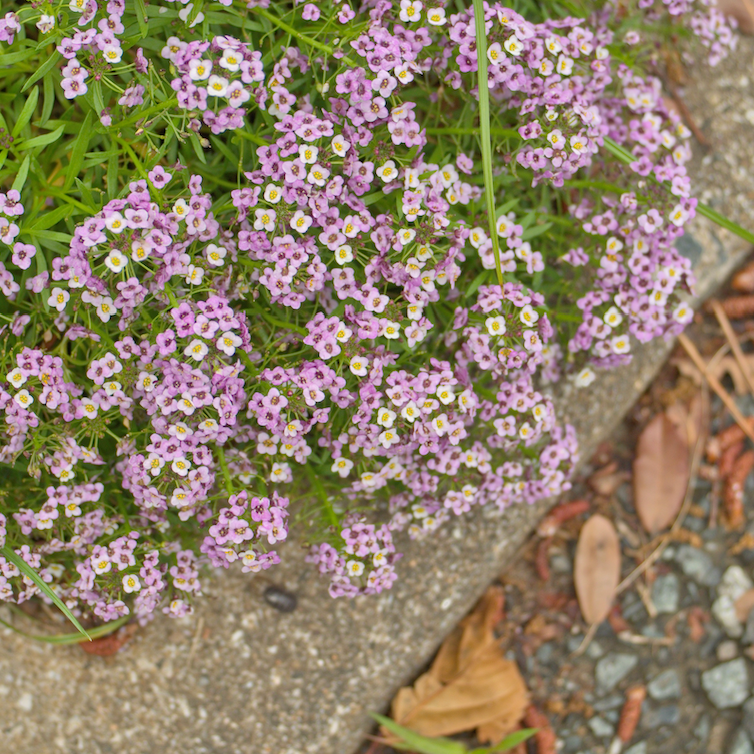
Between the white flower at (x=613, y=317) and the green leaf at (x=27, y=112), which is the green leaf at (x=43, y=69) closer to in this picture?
the green leaf at (x=27, y=112)

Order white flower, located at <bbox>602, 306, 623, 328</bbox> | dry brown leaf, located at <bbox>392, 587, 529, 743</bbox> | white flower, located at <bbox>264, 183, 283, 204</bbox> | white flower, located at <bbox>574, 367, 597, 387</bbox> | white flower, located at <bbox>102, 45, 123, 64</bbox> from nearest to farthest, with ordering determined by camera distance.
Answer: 1. white flower, located at <bbox>102, 45, 123, 64</bbox>
2. white flower, located at <bbox>264, 183, 283, 204</bbox>
3. white flower, located at <bbox>602, 306, 623, 328</bbox>
4. white flower, located at <bbox>574, 367, 597, 387</bbox>
5. dry brown leaf, located at <bbox>392, 587, 529, 743</bbox>

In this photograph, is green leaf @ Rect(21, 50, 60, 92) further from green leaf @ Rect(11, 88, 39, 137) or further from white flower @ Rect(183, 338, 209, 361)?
white flower @ Rect(183, 338, 209, 361)

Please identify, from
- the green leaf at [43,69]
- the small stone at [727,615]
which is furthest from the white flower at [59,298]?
the small stone at [727,615]

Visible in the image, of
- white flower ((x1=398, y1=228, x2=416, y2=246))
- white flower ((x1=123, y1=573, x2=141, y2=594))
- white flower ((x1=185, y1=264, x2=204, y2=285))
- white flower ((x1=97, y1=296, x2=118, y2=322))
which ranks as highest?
white flower ((x1=398, y1=228, x2=416, y2=246))

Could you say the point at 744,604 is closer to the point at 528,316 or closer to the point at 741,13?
the point at 528,316

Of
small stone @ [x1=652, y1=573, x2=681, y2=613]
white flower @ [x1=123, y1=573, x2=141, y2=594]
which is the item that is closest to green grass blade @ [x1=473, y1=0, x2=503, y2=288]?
white flower @ [x1=123, y1=573, x2=141, y2=594]
